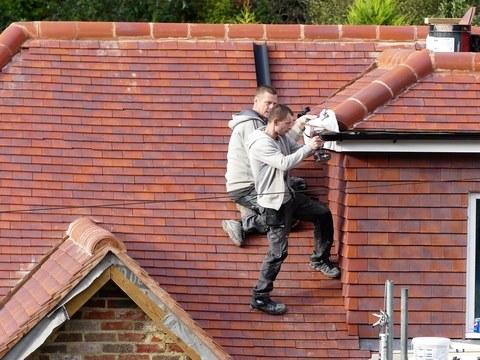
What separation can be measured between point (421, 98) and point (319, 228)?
1.50 m

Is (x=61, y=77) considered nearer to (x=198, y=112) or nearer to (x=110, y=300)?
(x=198, y=112)

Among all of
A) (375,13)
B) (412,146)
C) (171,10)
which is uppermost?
(171,10)

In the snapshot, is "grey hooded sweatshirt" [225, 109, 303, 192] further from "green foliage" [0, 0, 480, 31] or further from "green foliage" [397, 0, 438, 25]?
"green foliage" [0, 0, 480, 31]

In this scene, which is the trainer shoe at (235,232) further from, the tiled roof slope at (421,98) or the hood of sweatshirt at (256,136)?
the tiled roof slope at (421,98)

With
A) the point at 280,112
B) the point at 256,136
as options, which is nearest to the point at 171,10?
the point at 256,136

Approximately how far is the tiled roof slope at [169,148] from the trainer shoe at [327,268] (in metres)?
0.08

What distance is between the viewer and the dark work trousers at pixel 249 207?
12969 millimetres

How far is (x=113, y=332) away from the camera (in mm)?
11492

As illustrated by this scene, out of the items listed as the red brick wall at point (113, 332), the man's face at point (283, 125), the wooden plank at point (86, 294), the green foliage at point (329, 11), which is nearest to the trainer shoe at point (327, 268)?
the man's face at point (283, 125)

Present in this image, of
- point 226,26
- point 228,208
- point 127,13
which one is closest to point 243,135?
point 228,208

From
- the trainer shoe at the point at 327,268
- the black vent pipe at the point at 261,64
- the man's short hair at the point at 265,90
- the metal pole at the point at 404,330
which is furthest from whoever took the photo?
the black vent pipe at the point at 261,64

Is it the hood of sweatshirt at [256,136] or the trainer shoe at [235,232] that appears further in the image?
the trainer shoe at [235,232]

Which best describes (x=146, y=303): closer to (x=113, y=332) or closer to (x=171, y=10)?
(x=113, y=332)

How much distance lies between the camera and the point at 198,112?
14148mm
